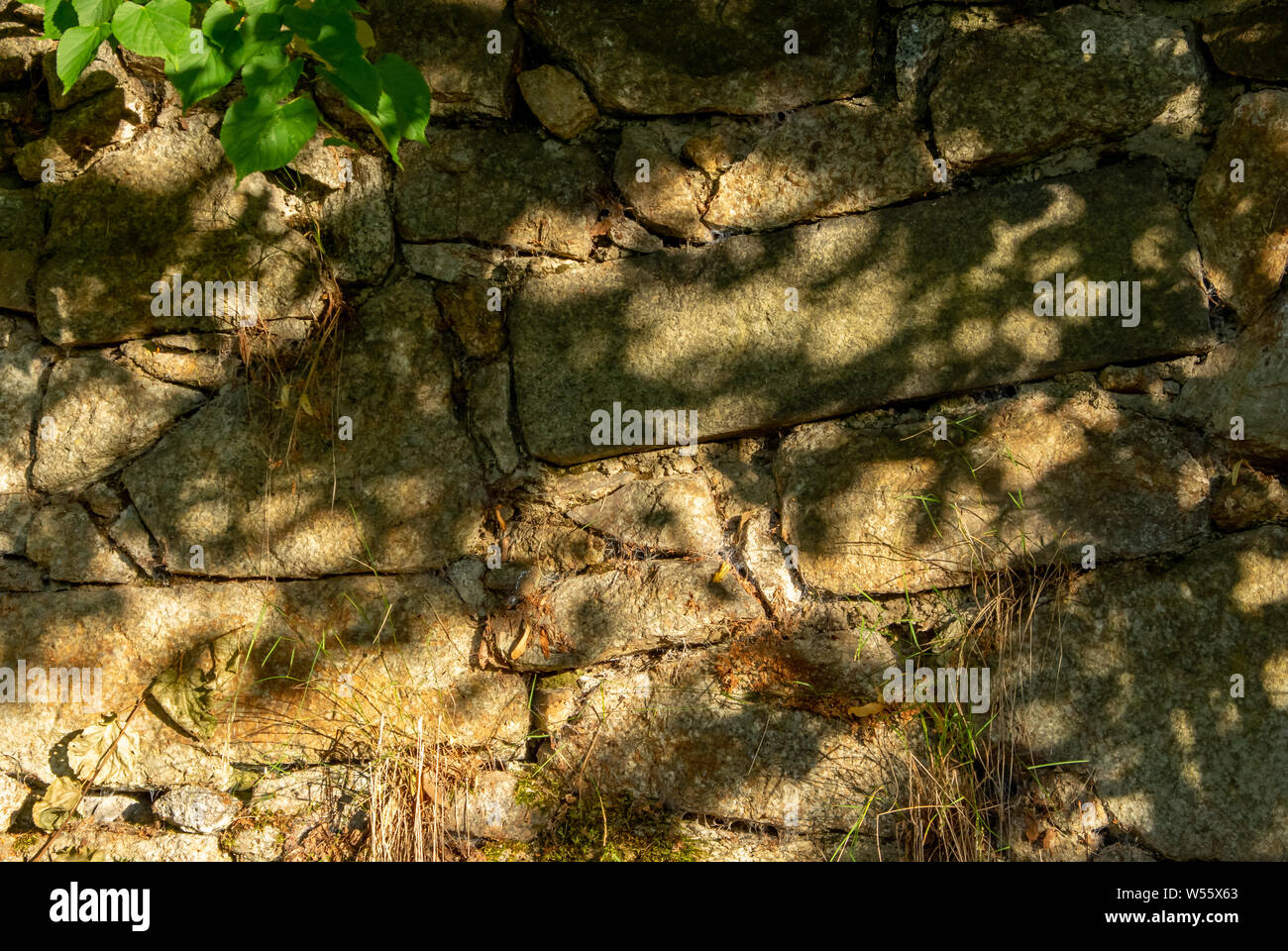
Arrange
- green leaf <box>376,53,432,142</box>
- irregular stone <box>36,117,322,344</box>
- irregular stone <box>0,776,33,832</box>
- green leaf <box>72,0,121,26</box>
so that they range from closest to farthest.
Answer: green leaf <box>72,0,121,26</box> → green leaf <box>376,53,432,142</box> → irregular stone <box>0,776,33,832</box> → irregular stone <box>36,117,322,344</box>

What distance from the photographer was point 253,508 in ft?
9.05

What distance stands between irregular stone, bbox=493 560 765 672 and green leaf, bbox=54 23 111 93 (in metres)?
1.65

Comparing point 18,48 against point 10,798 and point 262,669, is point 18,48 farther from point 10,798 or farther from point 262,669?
point 10,798

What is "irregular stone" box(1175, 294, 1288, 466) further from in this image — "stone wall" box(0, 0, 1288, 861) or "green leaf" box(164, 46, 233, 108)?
"green leaf" box(164, 46, 233, 108)

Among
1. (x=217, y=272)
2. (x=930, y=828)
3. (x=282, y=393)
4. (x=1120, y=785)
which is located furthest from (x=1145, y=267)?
(x=217, y=272)

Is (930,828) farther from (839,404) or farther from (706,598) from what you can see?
(839,404)

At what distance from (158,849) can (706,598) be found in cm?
165

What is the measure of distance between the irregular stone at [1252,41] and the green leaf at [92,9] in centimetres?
269

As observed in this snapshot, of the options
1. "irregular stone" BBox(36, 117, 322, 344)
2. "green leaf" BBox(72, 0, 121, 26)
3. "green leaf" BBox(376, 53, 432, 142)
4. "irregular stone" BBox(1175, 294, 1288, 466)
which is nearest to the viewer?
"green leaf" BBox(72, 0, 121, 26)

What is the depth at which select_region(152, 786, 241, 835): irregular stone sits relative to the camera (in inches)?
105

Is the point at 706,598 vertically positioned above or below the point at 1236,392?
below

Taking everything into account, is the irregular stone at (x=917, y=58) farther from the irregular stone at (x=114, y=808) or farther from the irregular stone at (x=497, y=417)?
the irregular stone at (x=114, y=808)

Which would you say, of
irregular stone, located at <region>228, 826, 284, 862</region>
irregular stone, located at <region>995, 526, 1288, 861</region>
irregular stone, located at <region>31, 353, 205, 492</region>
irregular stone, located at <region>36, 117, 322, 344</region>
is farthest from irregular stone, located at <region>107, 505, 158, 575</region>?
irregular stone, located at <region>995, 526, 1288, 861</region>

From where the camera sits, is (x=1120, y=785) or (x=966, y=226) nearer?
(x=1120, y=785)
